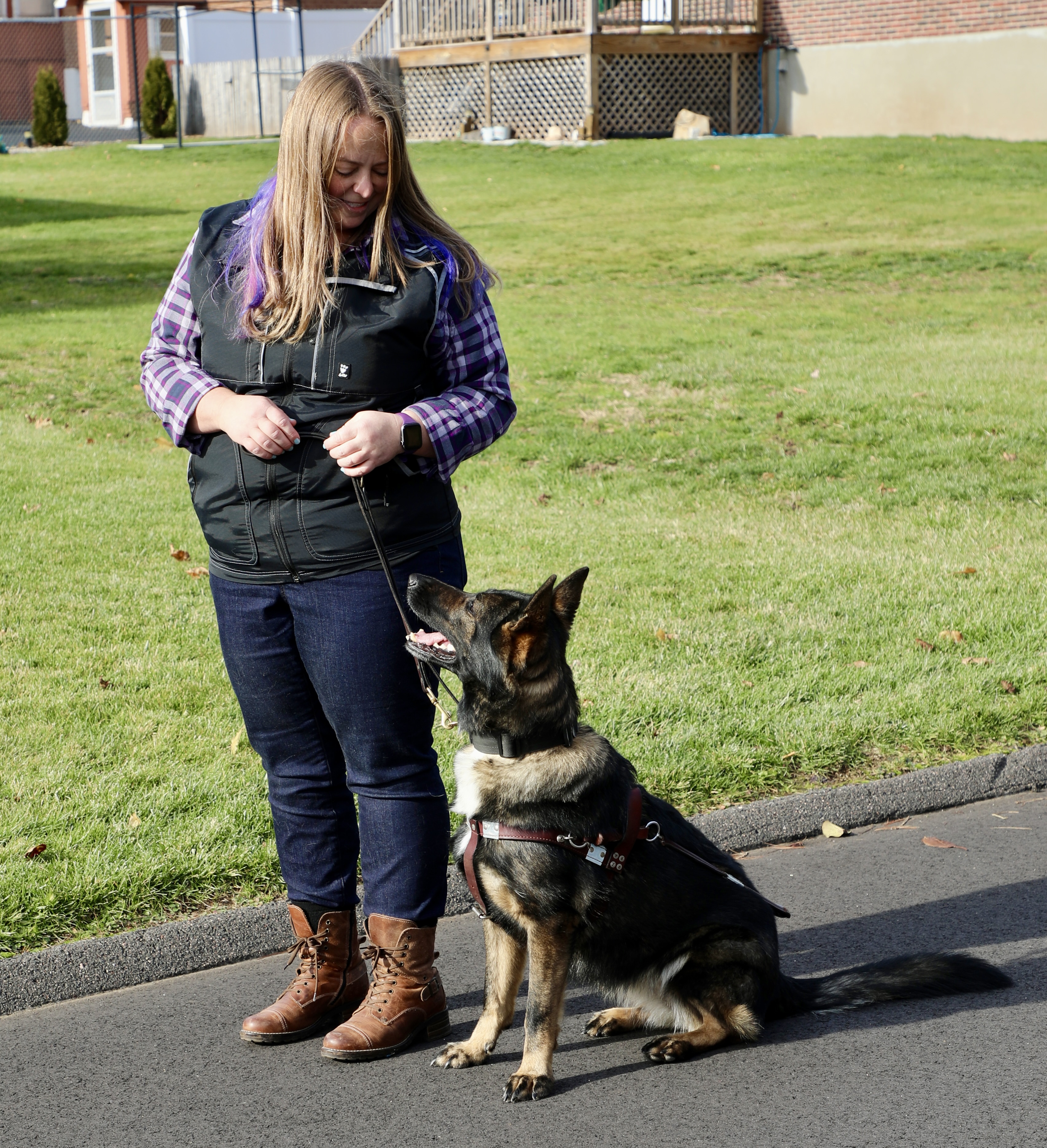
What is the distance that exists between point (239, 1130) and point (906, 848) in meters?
2.62

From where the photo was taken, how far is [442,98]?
30.4 meters

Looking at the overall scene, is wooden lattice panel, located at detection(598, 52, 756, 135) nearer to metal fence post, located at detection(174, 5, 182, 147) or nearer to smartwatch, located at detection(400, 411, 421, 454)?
metal fence post, located at detection(174, 5, 182, 147)

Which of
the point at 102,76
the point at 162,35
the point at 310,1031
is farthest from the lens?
the point at 102,76

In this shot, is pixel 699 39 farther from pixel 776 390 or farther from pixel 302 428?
pixel 302 428

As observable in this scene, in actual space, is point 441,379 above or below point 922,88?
below

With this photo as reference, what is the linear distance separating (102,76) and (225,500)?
1715 inches

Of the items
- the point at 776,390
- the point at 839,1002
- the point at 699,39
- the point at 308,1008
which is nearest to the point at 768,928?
the point at 839,1002

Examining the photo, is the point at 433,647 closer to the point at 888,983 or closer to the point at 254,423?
the point at 254,423

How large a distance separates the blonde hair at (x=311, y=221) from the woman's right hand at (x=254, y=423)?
16cm

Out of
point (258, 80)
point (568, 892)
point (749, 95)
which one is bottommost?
point (568, 892)

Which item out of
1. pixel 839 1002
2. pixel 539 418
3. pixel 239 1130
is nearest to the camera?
pixel 239 1130

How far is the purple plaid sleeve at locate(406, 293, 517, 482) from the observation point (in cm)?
319

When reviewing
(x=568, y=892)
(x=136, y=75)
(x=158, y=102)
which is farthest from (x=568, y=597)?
(x=158, y=102)

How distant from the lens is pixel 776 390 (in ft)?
36.9
